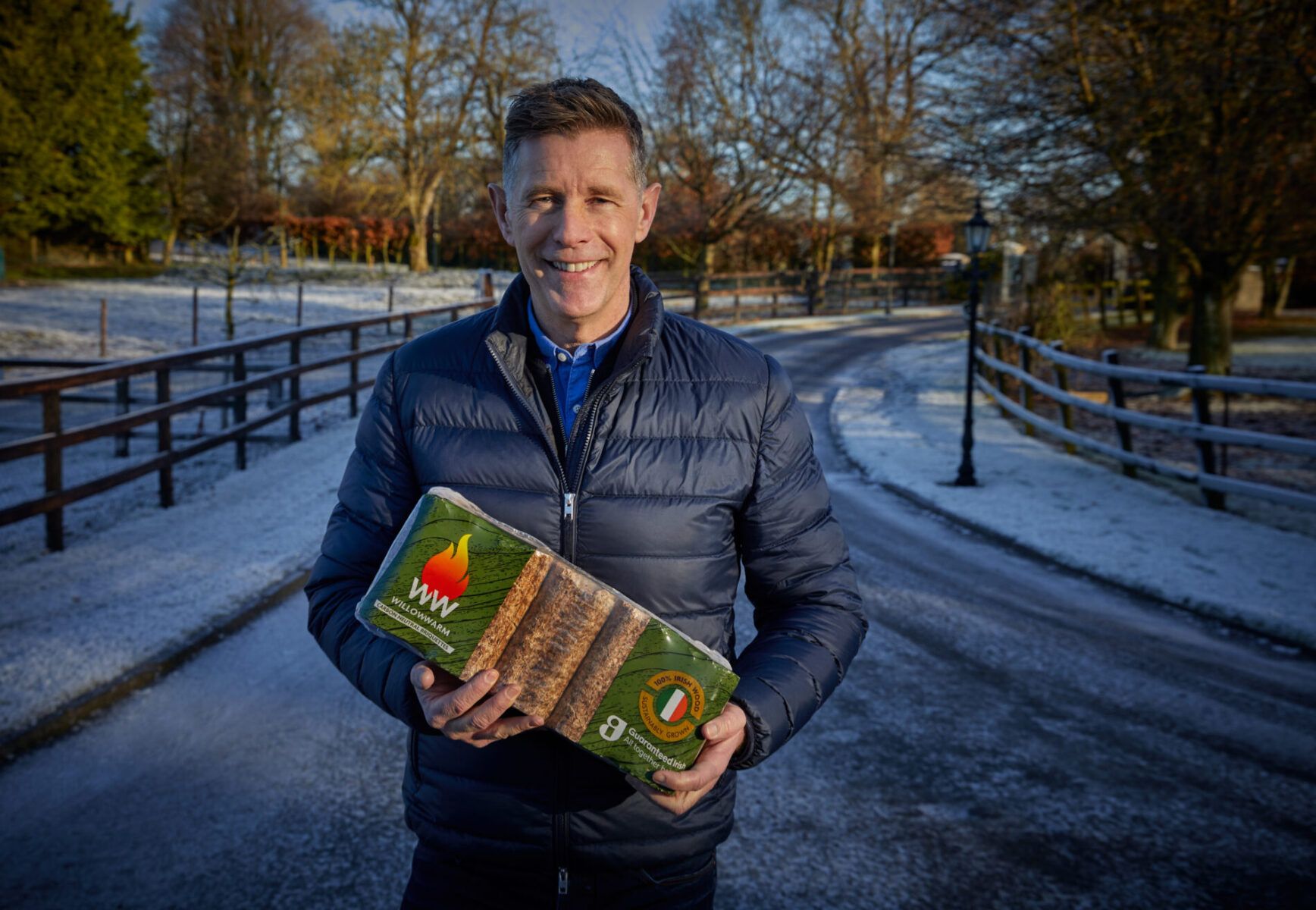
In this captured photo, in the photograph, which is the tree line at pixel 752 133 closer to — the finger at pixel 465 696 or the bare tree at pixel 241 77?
the bare tree at pixel 241 77

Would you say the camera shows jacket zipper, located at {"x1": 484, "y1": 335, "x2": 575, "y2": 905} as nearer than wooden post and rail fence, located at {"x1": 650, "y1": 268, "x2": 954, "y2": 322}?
Yes

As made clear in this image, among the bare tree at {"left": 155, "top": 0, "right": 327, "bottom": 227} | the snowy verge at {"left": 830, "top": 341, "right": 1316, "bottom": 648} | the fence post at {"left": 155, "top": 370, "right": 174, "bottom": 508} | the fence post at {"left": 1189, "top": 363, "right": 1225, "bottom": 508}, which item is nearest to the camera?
the snowy verge at {"left": 830, "top": 341, "right": 1316, "bottom": 648}

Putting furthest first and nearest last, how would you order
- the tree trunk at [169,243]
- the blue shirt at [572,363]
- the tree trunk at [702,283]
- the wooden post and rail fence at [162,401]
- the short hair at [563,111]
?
the tree trunk at [169,243], the tree trunk at [702,283], the wooden post and rail fence at [162,401], the blue shirt at [572,363], the short hair at [563,111]

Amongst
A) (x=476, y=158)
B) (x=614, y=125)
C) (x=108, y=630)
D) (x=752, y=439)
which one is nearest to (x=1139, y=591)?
(x=752, y=439)

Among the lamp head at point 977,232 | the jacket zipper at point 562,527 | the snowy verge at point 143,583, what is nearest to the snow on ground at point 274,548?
the snowy verge at point 143,583

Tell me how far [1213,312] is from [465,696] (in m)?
15.9

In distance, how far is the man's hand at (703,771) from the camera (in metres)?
1.53

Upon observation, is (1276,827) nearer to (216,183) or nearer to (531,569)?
(531,569)

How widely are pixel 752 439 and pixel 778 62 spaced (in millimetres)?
27718

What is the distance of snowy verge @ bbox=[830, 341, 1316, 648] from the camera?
5.79 meters

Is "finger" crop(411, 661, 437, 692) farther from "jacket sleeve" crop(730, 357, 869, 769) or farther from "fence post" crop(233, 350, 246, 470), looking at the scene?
"fence post" crop(233, 350, 246, 470)

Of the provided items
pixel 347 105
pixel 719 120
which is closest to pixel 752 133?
pixel 719 120

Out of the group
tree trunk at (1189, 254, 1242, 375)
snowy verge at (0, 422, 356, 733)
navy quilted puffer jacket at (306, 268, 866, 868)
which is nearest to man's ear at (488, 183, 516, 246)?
navy quilted puffer jacket at (306, 268, 866, 868)

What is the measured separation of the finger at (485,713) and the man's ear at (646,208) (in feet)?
3.04
